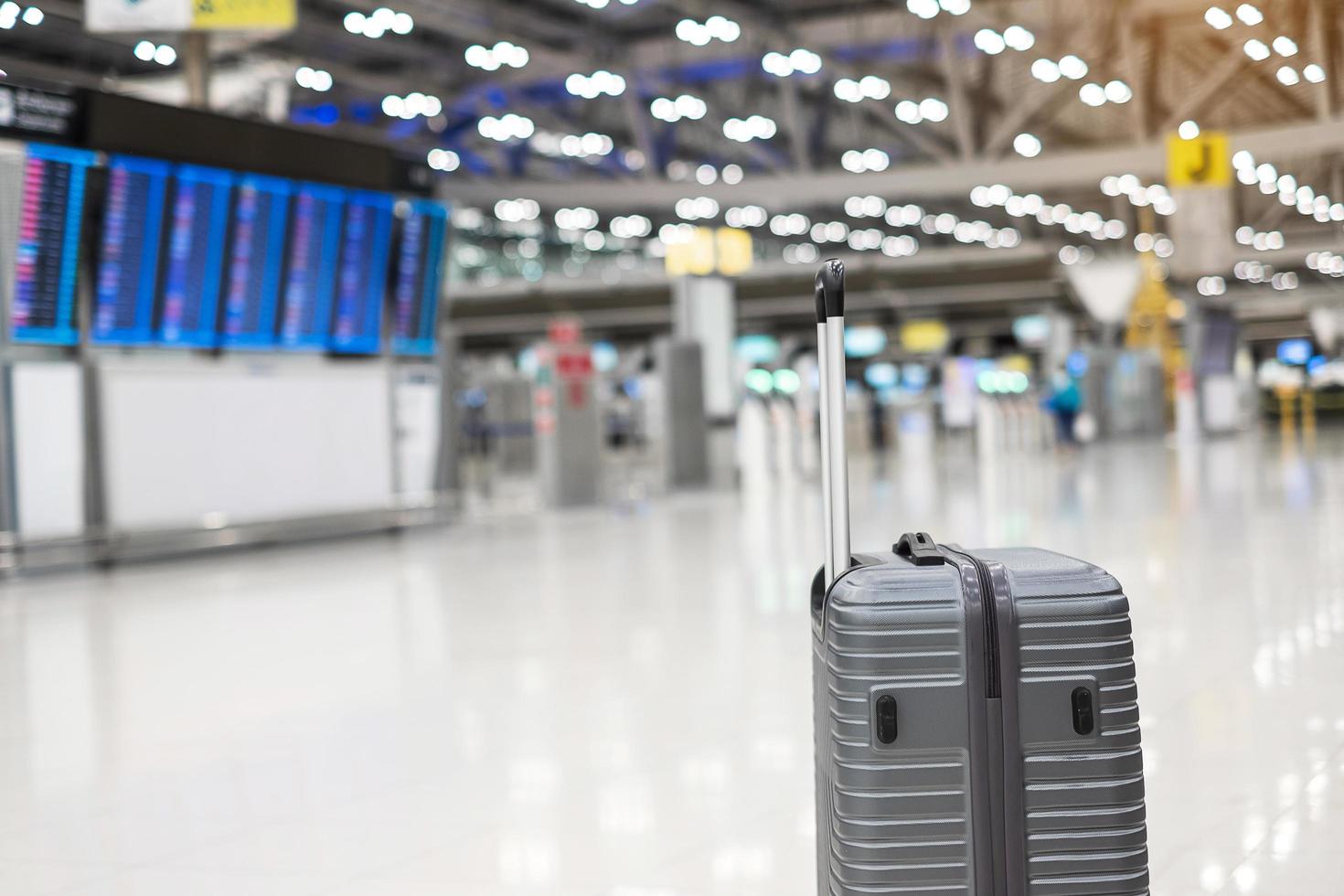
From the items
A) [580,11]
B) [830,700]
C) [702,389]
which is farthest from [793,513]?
[830,700]

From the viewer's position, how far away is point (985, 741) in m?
2.04

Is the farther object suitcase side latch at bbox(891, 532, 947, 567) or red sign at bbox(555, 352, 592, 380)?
red sign at bbox(555, 352, 592, 380)

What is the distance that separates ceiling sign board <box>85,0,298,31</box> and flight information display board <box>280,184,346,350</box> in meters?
2.35

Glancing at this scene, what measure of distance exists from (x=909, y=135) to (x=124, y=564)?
16507 millimetres

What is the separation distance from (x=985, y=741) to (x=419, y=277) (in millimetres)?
12137

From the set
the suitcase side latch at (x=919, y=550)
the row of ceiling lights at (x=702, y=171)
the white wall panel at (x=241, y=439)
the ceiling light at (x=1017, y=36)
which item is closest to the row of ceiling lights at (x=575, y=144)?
the row of ceiling lights at (x=702, y=171)

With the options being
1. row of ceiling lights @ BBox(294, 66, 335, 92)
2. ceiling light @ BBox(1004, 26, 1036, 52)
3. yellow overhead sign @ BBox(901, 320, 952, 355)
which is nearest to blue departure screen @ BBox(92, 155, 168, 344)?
row of ceiling lights @ BBox(294, 66, 335, 92)

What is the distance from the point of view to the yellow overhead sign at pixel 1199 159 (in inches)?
712

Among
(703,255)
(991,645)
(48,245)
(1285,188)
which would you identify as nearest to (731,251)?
(703,255)

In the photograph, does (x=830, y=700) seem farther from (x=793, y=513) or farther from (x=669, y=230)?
(x=669, y=230)

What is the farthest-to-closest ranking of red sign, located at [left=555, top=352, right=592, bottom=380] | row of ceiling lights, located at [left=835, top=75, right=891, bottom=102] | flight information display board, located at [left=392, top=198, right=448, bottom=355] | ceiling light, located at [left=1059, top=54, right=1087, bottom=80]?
1. row of ceiling lights, located at [left=835, top=75, right=891, bottom=102]
2. ceiling light, located at [left=1059, top=54, right=1087, bottom=80]
3. red sign, located at [left=555, top=352, right=592, bottom=380]
4. flight information display board, located at [left=392, top=198, right=448, bottom=355]

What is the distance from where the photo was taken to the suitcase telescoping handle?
2.31 m

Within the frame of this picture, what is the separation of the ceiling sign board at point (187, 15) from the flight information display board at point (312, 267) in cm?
235

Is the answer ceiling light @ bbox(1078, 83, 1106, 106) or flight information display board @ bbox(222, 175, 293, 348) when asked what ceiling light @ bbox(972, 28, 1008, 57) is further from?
flight information display board @ bbox(222, 175, 293, 348)
